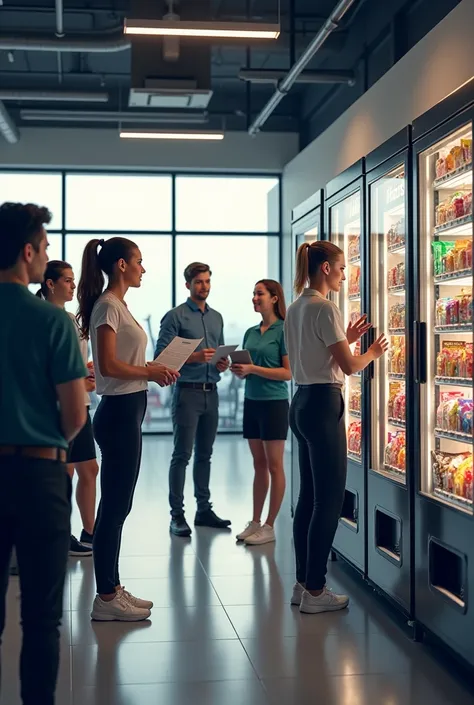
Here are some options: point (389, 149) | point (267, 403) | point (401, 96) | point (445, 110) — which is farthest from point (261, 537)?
point (401, 96)

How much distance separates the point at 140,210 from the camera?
11695 millimetres

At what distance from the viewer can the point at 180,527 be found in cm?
577

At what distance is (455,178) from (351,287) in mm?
1561

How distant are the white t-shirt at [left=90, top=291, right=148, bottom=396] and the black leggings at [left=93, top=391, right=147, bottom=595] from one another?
0.05 m

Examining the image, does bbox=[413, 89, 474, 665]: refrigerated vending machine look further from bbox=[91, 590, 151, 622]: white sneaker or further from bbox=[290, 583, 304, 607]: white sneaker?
bbox=[91, 590, 151, 622]: white sneaker

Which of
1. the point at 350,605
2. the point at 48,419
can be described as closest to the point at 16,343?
the point at 48,419

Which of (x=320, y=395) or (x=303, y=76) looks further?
(x=303, y=76)

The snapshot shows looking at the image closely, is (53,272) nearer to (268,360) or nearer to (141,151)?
(268,360)

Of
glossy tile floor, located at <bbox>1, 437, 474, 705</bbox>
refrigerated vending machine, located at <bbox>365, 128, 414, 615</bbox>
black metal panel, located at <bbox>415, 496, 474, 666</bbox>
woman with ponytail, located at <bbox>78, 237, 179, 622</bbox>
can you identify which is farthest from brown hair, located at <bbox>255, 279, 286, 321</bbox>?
black metal panel, located at <bbox>415, 496, 474, 666</bbox>

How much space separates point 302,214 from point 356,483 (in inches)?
82.7

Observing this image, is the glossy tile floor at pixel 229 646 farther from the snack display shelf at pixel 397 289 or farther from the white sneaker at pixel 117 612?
the snack display shelf at pixel 397 289

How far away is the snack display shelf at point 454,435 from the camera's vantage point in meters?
3.29

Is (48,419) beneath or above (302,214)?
beneath

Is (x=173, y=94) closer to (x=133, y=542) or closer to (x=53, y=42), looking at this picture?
(x=53, y=42)
